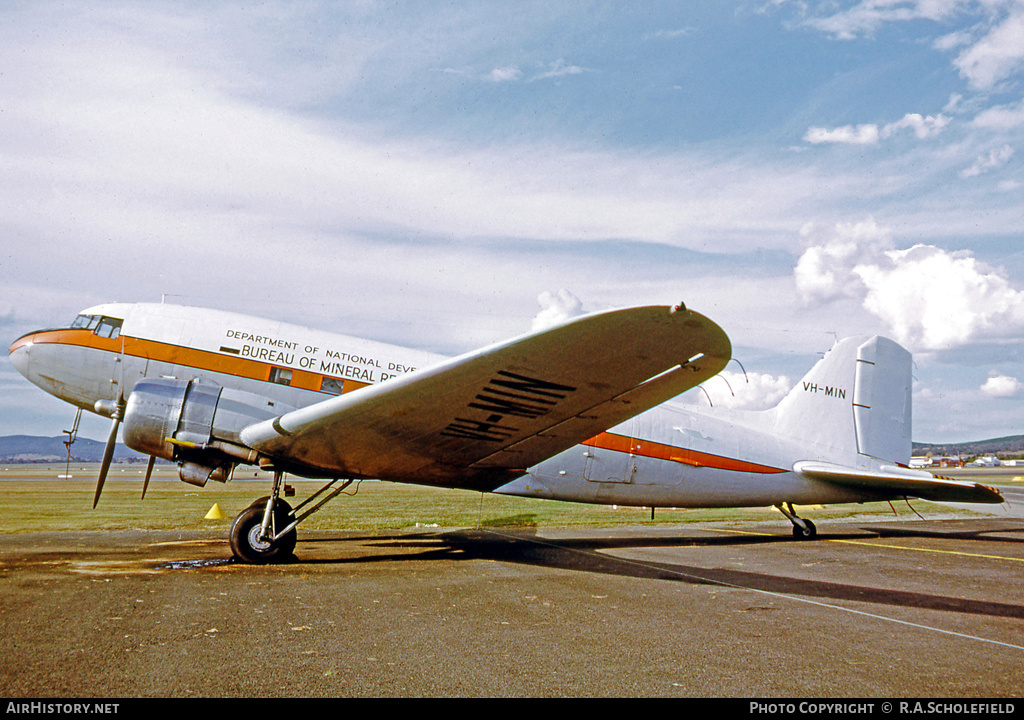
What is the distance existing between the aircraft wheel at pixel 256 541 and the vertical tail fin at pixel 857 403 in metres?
10.2

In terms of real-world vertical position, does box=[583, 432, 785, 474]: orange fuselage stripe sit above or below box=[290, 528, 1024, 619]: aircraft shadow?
above

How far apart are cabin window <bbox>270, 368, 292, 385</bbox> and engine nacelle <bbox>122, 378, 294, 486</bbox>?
2.08 feet

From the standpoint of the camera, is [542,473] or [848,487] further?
[848,487]

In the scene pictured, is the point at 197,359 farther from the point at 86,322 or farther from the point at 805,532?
the point at 805,532

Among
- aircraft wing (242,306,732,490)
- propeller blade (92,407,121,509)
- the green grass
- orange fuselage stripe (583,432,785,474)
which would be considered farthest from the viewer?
the green grass

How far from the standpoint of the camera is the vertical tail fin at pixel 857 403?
1384 cm

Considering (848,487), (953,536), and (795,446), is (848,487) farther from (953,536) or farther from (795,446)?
(953,536)

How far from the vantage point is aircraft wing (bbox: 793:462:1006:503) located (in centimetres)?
1200

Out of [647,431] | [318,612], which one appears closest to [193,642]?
[318,612]

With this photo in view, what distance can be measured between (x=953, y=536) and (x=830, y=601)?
10.5m

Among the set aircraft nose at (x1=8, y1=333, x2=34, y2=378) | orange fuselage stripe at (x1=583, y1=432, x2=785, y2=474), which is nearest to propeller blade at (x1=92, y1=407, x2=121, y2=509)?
aircraft nose at (x1=8, y1=333, x2=34, y2=378)

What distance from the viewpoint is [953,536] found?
1498 cm

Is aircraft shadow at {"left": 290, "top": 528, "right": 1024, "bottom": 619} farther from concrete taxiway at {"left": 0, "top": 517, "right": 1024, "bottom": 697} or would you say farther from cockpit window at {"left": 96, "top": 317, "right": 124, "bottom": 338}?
cockpit window at {"left": 96, "top": 317, "right": 124, "bottom": 338}

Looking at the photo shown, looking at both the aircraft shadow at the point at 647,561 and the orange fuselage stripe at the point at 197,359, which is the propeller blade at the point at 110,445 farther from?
the aircraft shadow at the point at 647,561
